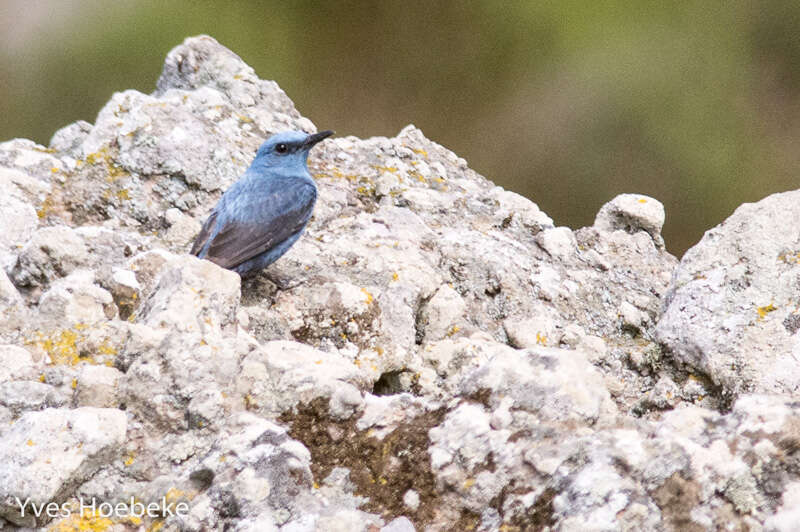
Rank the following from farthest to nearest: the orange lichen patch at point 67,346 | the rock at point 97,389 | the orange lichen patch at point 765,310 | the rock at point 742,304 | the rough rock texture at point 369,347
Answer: the orange lichen patch at point 765,310 < the rock at point 742,304 < the orange lichen patch at point 67,346 < the rock at point 97,389 < the rough rock texture at point 369,347

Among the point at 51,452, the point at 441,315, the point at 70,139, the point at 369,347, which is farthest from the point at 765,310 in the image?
the point at 70,139

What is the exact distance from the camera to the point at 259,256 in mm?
4773

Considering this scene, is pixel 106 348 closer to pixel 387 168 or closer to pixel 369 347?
pixel 369 347

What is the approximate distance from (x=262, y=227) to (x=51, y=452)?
8.09 feet

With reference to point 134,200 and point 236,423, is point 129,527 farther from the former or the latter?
point 134,200

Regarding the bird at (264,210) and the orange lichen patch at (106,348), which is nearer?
the orange lichen patch at (106,348)

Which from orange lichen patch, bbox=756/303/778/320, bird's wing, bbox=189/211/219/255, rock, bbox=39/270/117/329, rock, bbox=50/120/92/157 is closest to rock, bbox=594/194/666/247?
orange lichen patch, bbox=756/303/778/320

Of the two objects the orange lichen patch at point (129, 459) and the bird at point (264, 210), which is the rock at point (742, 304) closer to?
the bird at point (264, 210)

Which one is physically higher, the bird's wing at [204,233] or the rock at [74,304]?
the bird's wing at [204,233]

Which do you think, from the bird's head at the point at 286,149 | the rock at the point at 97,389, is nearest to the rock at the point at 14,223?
the bird's head at the point at 286,149

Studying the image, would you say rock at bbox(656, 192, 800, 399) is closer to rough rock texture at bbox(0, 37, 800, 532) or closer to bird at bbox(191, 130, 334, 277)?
rough rock texture at bbox(0, 37, 800, 532)

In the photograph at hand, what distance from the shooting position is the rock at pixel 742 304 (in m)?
3.44

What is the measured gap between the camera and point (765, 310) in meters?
3.60

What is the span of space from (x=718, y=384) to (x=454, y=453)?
1492 millimetres
